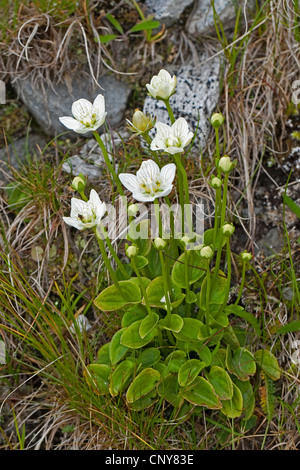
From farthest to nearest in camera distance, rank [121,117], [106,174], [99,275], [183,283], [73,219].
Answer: [121,117], [106,174], [99,275], [183,283], [73,219]

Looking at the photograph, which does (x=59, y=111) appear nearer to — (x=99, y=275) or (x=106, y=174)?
(x=106, y=174)

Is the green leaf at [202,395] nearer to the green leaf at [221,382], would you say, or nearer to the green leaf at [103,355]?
the green leaf at [221,382]

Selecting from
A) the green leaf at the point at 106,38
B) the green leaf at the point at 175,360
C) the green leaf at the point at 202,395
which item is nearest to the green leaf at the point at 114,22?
the green leaf at the point at 106,38

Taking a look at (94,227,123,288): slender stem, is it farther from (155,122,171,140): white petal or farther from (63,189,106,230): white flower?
(155,122,171,140): white petal

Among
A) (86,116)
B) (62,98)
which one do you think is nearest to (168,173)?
(86,116)

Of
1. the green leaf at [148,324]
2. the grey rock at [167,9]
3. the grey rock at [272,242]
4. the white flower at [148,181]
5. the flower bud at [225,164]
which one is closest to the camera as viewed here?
the flower bud at [225,164]

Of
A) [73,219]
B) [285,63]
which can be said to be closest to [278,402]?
[73,219]
